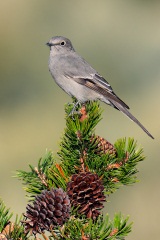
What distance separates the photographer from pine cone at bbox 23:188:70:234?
8.10ft

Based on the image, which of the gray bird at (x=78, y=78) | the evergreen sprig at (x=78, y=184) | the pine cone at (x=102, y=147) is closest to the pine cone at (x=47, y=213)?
the evergreen sprig at (x=78, y=184)

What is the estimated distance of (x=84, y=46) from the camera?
71.6 ft

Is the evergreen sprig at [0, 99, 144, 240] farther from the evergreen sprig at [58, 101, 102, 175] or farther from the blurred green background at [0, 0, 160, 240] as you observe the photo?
the blurred green background at [0, 0, 160, 240]

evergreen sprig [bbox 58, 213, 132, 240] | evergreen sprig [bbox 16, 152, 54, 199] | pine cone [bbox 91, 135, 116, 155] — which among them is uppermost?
pine cone [bbox 91, 135, 116, 155]

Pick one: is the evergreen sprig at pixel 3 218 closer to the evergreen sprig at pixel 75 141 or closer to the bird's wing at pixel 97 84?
the evergreen sprig at pixel 75 141

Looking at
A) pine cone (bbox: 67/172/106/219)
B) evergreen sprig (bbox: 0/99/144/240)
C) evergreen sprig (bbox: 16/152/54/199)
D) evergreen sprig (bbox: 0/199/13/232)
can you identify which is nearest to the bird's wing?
evergreen sprig (bbox: 0/99/144/240)

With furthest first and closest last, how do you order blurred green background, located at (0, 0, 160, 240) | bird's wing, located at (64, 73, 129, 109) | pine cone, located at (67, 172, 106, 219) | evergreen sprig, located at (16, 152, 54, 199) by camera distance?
blurred green background, located at (0, 0, 160, 240) → bird's wing, located at (64, 73, 129, 109) → evergreen sprig, located at (16, 152, 54, 199) → pine cone, located at (67, 172, 106, 219)

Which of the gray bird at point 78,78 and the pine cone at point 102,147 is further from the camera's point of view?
the gray bird at point 78,78

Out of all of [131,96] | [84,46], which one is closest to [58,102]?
[131,96]

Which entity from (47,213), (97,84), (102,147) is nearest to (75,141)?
(102,147)

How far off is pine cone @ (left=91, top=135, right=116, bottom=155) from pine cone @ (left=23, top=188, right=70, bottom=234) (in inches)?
15.7

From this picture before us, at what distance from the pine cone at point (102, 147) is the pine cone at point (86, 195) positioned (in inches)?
9.6

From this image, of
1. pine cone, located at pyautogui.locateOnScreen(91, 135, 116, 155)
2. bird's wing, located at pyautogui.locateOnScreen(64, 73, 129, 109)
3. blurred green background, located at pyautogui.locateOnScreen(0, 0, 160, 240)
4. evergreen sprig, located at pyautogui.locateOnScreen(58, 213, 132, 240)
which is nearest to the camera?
evergreen sprig, located at pyautogui.locateOnScreen(58, 213, 132, 240)

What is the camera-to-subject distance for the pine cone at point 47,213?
2469 mm
